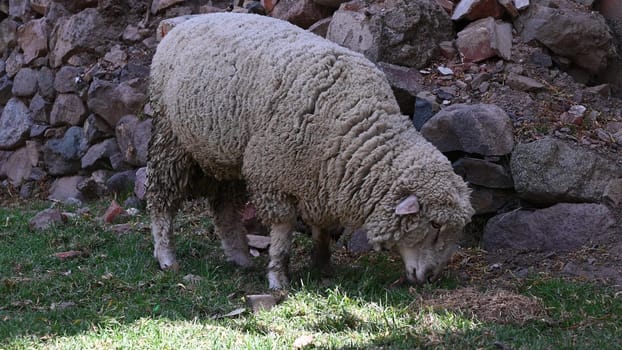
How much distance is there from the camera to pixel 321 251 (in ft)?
19.6

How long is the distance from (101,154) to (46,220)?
2.06 meters

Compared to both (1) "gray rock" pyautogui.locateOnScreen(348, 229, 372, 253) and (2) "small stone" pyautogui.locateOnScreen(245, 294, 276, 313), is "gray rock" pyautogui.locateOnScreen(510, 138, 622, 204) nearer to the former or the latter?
(1) "gray rock" pyautogui.locateOnScreen(348, 229, 372, 253)

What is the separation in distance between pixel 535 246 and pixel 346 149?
173 cm

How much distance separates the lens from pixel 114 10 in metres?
9.77

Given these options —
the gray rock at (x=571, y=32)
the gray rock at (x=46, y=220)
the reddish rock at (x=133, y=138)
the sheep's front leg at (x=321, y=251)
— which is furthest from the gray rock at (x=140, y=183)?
the gray rock at (x=571, y=32)

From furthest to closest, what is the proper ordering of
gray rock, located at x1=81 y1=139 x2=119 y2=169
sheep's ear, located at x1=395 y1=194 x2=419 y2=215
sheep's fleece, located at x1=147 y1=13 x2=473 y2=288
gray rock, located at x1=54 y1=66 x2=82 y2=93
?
gray rock, located at x1=54 y1=66 x2=82 y2=93
gray rock, located at x1=81 y1=139 x2=119 y2=169
sheep's fleece, located at x1=147 y1=13 x2=473 y2=288
sheep's ear, located at x1=395 y1=194 x2=419 y2=215

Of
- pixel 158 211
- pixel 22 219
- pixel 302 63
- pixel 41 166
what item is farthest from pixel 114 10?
pixel 302 63

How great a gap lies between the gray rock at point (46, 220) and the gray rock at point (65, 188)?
74.7 inches

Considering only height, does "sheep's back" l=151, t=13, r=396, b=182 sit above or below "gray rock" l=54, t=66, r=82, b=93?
above

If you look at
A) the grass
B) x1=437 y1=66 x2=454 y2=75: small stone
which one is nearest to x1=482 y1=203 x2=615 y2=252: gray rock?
the grass

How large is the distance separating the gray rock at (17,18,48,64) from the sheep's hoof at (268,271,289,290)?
5.98 meters

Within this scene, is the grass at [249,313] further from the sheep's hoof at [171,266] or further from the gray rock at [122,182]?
the gray rock at [122,182]

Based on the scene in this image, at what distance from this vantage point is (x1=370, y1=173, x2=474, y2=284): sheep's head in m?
5.14

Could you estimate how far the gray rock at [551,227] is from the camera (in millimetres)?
5949
